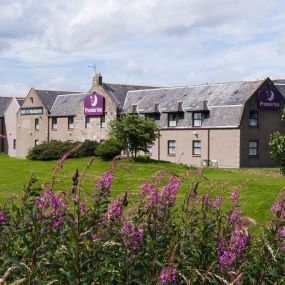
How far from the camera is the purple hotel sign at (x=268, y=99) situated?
5346 centimetres

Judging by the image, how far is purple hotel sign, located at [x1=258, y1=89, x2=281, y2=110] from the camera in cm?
5346

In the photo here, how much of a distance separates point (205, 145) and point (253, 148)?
4.57 m

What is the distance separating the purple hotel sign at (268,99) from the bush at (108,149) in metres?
16.1

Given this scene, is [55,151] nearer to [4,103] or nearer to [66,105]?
[66,105]

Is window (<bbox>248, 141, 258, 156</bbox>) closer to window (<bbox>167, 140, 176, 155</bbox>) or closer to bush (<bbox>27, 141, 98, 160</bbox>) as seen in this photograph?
window (<bbox>167, 140, 176, 155</bbox>)

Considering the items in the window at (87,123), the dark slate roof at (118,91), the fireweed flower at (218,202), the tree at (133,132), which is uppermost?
the dark slate roof at (118,91)

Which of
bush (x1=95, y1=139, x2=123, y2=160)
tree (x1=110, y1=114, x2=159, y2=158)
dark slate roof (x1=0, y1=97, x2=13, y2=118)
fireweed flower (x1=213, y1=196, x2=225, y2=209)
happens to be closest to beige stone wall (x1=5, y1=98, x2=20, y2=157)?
dark slate roof (x1=0, y1=97, x2=13, y2=118)

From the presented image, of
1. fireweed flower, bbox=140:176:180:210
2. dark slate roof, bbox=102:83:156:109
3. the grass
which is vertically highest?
dark slate roof, bbox=102:83:156:109

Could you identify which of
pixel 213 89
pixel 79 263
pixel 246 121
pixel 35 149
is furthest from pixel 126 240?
pixel 213 89

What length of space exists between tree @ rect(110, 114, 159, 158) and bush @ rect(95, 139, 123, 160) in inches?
45.3

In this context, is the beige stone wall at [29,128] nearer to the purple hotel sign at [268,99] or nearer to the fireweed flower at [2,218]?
the purple hotel sign at [268,99]

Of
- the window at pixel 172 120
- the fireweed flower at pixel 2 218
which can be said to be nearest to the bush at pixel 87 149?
the window at pixel 172 120

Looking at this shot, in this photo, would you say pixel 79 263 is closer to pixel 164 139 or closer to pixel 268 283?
pixel 268 283

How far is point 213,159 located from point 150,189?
156 feet
